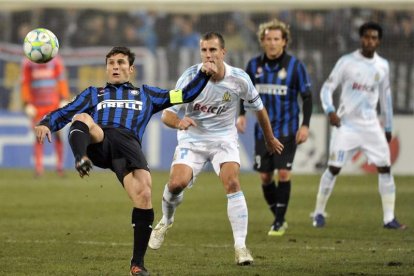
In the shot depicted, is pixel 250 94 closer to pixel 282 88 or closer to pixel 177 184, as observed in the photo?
pixel 177 184

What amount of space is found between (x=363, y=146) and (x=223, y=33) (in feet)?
36.8

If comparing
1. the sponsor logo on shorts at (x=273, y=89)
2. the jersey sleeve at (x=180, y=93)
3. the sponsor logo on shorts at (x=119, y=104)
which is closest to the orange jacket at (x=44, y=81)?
the sponsor logo on shorts at (x=273, y=89)

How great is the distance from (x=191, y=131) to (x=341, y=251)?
1.82 m

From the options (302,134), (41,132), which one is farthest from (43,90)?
(41,132)

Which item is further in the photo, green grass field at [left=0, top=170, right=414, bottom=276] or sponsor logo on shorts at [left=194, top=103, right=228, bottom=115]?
sponsor logo on shorts at [left=194, top=103, right=228, bottom=115]

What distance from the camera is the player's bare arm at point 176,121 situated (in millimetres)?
9680

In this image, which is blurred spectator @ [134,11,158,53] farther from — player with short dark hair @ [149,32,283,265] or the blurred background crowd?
player with short dark hair @ [149,32,283,265]

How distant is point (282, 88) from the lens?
41.2ft

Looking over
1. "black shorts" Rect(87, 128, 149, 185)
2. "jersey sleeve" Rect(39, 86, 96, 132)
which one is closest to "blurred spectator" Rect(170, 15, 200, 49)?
"jersey sleeve" Rect(39, 86, 96, 132)

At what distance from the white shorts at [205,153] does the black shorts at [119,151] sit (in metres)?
1.50

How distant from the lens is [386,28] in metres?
23.5

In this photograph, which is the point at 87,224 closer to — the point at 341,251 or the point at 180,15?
the point at 341,251

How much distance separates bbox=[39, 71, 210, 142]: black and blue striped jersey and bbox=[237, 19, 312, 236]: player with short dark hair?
338cm

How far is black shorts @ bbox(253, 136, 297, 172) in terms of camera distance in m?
12.4
